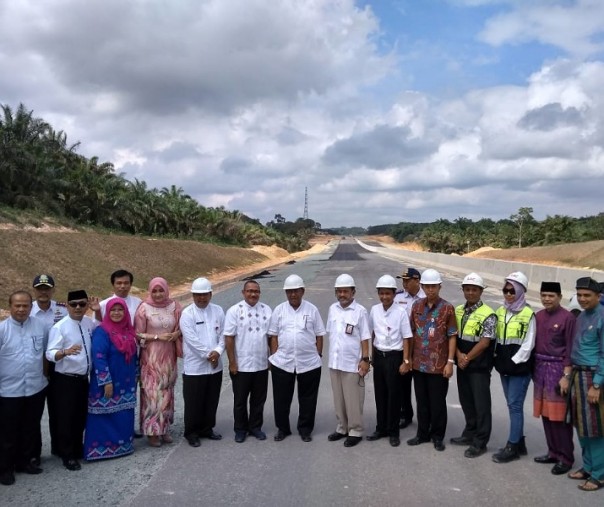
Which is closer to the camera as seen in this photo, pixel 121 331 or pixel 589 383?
pixel 589 383

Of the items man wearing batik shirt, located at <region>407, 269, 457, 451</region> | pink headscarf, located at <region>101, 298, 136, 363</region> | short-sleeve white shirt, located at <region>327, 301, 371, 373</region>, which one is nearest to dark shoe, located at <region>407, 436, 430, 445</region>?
man wearing batik shirt, located at <region>407, 269, 457, 451</region>

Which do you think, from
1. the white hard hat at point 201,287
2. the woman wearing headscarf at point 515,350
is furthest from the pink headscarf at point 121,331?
the woman wearing headscarf at point 515,350

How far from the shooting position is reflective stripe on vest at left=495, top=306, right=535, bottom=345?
4.95 metres

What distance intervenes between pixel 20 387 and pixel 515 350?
409 centimetres

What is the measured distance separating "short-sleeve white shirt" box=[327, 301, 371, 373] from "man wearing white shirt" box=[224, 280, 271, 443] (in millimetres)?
709

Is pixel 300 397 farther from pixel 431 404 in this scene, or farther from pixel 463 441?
pixel 463 441

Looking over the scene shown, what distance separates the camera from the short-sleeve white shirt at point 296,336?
228 inches

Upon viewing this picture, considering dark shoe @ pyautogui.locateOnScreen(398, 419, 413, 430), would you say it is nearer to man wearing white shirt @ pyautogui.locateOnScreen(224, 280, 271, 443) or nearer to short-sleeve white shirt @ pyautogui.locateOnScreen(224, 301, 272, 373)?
man wearing white shirt @ pyautogui.locateOnScreen(224, 280, 271, 443)

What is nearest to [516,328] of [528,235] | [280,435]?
[280,435]

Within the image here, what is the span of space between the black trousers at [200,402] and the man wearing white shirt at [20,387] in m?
1.30

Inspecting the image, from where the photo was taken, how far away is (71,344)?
4934mm

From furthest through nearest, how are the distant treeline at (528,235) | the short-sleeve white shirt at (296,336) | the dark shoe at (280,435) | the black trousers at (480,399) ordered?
the distant treeline at (528,235), the short-sleeve white shirt at (296,336), the dark shoe at (280,435), the black trousers at (480,399)

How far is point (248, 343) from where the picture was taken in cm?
578

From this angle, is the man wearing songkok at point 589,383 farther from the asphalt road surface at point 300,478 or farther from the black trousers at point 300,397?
the black trousers at point 300,397
